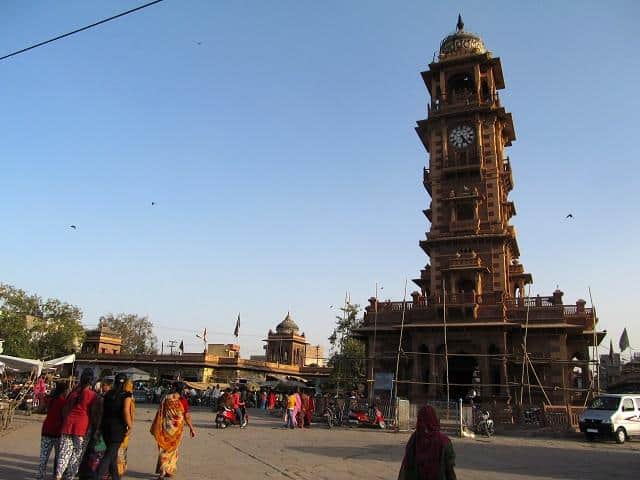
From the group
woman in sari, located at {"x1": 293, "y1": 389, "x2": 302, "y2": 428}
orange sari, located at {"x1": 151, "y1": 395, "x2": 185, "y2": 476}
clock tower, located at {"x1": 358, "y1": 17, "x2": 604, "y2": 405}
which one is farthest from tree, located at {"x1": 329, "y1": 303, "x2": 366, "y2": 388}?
orange sari, located at {"x1": 151, "y1": 395, "x2": 185, "y2": 476}

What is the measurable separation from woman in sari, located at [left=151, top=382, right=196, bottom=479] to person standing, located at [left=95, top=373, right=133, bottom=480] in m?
0.80

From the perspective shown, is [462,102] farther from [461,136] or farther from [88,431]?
[88,431]

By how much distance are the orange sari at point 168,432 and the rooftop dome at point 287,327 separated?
7302 cm

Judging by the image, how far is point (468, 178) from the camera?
38.9m

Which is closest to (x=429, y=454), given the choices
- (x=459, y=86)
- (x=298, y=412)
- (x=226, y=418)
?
(x=226, y=418)

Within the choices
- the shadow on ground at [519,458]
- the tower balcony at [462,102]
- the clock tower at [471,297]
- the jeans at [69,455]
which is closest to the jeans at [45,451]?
the jeans at [69,455]

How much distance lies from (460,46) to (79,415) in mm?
39880

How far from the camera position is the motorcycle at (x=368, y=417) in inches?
923

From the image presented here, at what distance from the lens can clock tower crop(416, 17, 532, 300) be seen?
118ft

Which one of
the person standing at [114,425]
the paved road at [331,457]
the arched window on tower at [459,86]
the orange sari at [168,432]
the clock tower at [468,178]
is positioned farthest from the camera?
the arched window on tower at [459,86]

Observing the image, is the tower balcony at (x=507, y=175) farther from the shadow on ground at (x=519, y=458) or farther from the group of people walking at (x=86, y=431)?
the group of people walking at (x=86, y=431)

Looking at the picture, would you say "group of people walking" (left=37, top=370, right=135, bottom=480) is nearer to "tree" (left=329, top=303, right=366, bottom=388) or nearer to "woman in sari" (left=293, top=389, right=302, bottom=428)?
"woman in sari" (left=293, top=389, right=302, bottom=428)

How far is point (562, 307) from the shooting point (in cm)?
3212

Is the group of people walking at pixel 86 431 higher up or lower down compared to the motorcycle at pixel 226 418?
higher up
